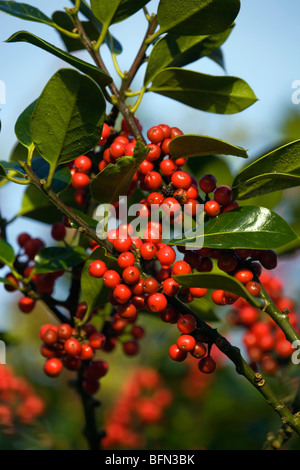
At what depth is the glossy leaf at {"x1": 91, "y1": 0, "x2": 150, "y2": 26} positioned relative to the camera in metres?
1.44

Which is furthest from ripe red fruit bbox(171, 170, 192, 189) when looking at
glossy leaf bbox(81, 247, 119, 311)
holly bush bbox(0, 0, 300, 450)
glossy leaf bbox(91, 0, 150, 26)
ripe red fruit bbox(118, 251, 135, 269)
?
glossy leaf bbox(91, 0, 150, 26)

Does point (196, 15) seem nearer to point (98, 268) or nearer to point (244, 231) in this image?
point (244, 231)

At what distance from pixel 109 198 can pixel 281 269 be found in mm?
2232

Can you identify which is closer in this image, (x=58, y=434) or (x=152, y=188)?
(x=152, y=188)

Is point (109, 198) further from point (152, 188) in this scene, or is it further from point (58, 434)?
point (58, 434)

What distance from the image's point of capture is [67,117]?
4.06 ft

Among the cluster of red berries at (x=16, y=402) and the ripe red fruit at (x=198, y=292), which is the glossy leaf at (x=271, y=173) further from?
the cluster of red berries at (x=16, y=402)

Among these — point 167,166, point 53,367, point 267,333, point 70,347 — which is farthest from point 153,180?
point 267,333

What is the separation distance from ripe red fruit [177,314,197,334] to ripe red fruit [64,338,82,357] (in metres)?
0.49

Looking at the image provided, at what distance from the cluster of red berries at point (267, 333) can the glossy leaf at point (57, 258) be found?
0.94 metres

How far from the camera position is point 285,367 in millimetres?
2209

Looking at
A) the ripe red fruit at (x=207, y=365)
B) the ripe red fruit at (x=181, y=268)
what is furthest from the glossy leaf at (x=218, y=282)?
the ripe red fruit at (x=207, y=365)
